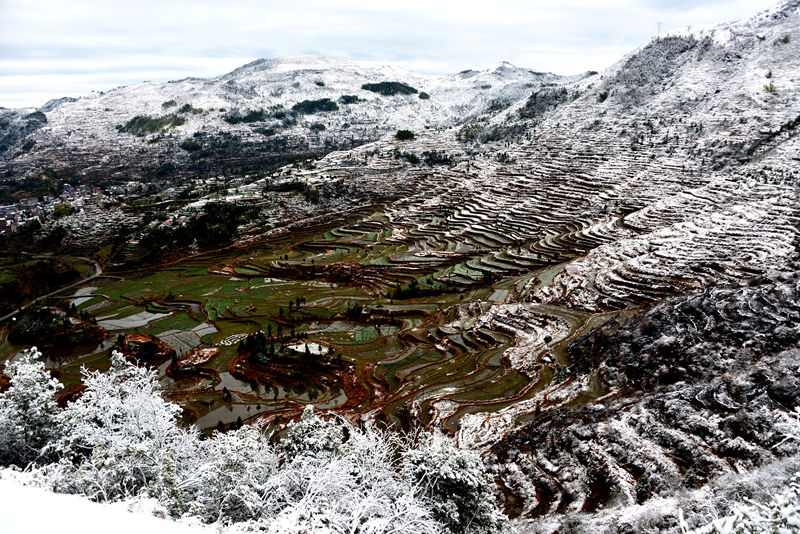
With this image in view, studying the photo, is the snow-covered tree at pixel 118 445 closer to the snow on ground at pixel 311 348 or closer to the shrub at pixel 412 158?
the snow on ground at pixel 311 348

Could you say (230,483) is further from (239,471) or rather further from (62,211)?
(62,211)

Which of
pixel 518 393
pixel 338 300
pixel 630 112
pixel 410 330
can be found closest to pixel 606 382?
pixel 518 393

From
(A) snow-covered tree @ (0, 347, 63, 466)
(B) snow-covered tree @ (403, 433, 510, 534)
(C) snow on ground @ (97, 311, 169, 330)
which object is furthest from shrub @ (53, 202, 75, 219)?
(B) snow-covered tree @ (403, 433, 510, 534)

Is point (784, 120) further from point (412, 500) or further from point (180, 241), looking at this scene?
point (180, 241)

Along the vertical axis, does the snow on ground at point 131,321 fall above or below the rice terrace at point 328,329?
below

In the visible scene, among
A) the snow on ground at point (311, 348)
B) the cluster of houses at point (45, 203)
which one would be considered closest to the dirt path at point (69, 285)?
the cluster of houses at point (45, 203)

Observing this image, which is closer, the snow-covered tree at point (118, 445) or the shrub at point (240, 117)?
the snow-covered tree at point (118, 445)
